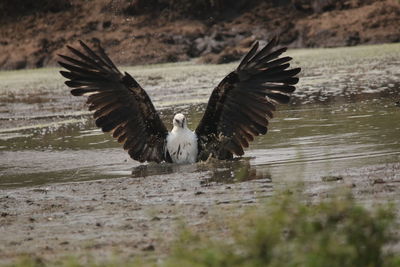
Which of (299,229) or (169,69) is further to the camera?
(169,69)

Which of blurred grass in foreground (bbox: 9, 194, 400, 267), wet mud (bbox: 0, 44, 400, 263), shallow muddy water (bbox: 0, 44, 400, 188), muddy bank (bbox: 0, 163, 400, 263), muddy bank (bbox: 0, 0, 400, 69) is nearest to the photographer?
blurred grass in foreground (bbox: 9, 194, 400, 267)

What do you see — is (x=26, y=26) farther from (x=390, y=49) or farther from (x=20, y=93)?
(x=390, y=49)

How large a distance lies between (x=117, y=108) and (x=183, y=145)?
715 mm

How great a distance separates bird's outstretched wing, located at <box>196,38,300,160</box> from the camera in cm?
837

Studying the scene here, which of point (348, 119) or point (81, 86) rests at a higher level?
point (81, 86)

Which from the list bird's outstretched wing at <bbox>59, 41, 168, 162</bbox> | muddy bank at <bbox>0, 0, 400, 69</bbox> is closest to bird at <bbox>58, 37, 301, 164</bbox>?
bird's outstretched wing at <bbox>59, 41, 168, 162</bbox>

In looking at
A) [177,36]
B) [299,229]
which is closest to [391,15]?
[177,36]

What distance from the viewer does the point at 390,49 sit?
21031 millimetres

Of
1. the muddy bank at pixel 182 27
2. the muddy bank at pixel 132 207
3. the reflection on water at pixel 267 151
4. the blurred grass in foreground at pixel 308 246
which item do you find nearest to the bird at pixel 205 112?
the reflection on water at pixel 267 151

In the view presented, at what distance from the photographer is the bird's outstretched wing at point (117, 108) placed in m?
8.55

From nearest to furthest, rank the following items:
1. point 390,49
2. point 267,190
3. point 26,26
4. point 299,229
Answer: point 299,229, point 267,190, point 390,49, point 26,26

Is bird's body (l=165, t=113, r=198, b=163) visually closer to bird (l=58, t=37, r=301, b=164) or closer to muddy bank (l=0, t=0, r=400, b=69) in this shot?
bird (l=58, t=37, r=301, b=164)

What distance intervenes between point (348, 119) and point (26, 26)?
18.7m

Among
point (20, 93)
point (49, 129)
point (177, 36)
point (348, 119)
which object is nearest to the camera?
point (348, 119)
